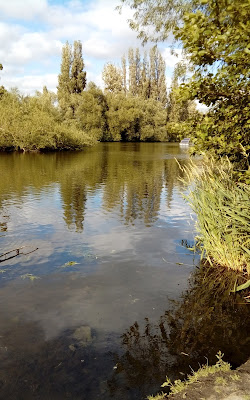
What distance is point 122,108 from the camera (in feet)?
243

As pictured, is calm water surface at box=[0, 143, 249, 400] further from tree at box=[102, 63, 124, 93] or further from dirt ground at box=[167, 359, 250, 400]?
tree at box=[102, 63, 124, 93]

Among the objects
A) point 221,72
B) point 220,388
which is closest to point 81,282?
point 220,388

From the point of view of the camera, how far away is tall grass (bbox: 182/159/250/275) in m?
7.62

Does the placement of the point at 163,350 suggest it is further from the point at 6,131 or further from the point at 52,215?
the point at 6,131

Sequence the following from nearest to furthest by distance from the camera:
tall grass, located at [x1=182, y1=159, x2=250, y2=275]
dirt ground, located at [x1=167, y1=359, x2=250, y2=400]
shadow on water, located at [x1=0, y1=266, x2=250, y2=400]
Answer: dirt ground, located at [x1=167, y1=359, x2=250, y2=400]
shadow on water, located at [x1=0, y1=266, x2=250, y2=400]
tall grass, located at [x1=182, y1=159, x2=250, y2=275]

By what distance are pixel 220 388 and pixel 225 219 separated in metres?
4.81

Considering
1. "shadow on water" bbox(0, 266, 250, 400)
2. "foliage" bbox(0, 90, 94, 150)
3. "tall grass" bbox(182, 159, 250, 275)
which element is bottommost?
"shadow on water" bbox(0, 266, 250, 400)

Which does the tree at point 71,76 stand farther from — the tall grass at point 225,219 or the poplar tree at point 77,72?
the tall grass at point 225,219

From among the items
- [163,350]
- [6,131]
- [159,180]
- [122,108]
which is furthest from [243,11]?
[122,108]

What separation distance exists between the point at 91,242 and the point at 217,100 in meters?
5.87

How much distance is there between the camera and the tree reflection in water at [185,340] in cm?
509

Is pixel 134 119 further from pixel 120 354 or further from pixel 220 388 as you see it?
pixel 220 388

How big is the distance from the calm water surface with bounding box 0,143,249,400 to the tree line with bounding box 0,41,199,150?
24.8 m

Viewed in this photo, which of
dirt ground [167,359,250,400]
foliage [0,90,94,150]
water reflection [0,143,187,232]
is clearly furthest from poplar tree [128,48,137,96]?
dirt ground [167,359,250,400]
